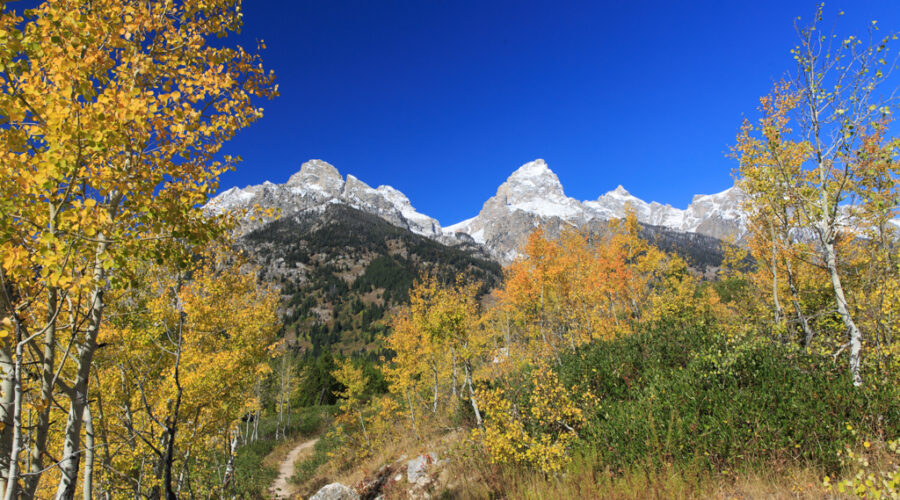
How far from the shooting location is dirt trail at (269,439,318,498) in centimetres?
2017

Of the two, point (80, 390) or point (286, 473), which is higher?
point (80, 390)

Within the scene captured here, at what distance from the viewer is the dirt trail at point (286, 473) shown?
2017 cm

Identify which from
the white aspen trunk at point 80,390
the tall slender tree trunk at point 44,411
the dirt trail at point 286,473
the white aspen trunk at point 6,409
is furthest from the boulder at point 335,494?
the white aspen trunk at point 6,409

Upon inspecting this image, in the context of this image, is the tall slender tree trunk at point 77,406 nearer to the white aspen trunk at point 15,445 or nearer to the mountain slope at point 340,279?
the white aspen trunk at point 15,445

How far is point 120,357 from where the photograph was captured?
7672 millimetres

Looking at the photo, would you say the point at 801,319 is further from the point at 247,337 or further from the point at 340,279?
the point at 340,279

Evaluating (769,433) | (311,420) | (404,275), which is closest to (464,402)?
(769,433)

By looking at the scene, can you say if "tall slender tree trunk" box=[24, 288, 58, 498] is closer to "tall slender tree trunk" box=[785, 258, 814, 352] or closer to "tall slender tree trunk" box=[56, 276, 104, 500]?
"tall slender tree trunk" box=[56, 276, 104, 500]

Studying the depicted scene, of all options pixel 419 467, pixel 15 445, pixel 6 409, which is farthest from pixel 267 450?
pixel 15 445

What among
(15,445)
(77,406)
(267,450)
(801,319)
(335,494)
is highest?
A: (77,406)

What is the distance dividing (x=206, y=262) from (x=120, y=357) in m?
5.31

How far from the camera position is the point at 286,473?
23.8 metres

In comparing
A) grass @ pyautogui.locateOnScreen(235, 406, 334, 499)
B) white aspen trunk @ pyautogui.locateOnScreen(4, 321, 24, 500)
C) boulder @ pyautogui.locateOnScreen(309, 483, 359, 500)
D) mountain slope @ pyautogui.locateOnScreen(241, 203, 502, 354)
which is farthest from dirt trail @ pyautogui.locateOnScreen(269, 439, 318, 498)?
mountain slope @ pyautogui.locateOnScreen(241, 203, 502, 354)

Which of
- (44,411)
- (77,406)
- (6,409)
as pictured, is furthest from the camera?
(77,406)
